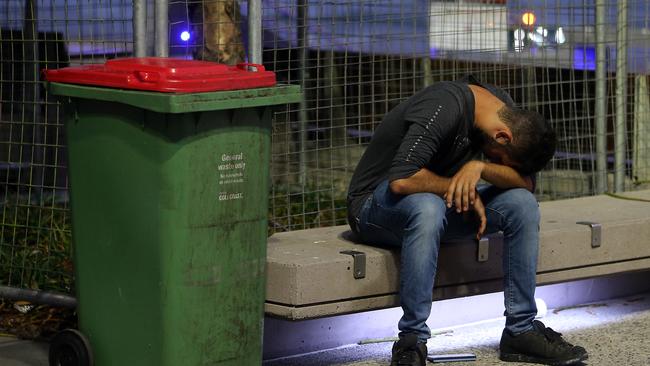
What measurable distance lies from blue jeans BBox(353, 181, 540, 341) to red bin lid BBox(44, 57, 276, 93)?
2.58 feet

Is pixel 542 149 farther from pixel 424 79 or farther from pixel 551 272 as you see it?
pixel 424 79

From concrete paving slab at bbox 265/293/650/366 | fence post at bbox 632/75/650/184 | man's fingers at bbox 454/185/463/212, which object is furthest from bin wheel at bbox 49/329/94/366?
fence post at bbox 632/75/650/184

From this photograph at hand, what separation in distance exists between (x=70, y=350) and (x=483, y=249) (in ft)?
5.80

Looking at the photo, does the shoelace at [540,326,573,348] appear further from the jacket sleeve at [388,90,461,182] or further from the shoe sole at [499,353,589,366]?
the jacket sleeve at [388,90,461,182]

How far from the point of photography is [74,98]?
445cm

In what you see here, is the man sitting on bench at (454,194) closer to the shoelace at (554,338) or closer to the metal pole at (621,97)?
Answer: the shoelace at (554,338)

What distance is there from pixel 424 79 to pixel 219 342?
3.24 meters

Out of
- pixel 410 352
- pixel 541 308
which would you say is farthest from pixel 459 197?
pixel 541 308

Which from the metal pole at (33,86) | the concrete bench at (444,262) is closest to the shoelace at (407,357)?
the concrete bench at (444,262)

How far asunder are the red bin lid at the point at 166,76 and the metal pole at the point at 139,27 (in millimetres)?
582

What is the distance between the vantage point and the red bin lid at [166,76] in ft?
13.6

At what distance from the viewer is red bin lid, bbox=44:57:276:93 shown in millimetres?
4156

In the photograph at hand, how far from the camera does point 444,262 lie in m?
5.12

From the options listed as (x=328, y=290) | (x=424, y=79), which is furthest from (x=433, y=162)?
(x=424, y=79)
